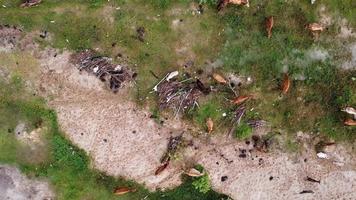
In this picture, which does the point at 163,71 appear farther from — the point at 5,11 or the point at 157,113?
the point at 5,11

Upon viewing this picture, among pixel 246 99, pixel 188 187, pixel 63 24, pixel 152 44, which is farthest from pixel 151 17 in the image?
pixel 188 187

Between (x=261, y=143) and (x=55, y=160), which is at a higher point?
(x=261, y=143)

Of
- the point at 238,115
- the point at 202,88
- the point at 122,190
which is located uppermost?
the point at 202,88

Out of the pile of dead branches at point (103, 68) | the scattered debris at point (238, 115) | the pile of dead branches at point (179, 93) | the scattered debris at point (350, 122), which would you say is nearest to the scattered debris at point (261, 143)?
the scattered debris at point (238, 115)

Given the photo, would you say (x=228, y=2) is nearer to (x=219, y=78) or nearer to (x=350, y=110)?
(x=219, y=78)

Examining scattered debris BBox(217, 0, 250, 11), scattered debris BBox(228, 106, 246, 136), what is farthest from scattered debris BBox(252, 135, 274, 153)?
scattered debris BBox(217, 0, 250, 11)

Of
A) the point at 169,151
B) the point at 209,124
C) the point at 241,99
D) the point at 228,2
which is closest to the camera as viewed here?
the point at 228,2

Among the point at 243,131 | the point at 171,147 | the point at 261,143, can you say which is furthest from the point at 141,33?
the point at 261,143
